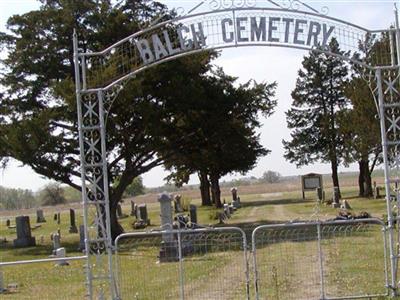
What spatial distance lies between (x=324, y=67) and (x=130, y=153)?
31.4 m

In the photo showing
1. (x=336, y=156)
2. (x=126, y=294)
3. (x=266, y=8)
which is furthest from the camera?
(x=336, y=156)

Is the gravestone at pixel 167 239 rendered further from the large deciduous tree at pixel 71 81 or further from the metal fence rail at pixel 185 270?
the large deciduous tree at pixel 71 81

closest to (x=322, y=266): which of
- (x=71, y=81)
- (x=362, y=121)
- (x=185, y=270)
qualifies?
(x=185, y=270)

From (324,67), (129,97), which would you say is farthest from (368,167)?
(129,97)

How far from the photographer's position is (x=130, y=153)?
111 ft

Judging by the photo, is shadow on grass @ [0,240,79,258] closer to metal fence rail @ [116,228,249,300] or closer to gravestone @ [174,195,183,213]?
metal fence rail @ [116,228,249,300]

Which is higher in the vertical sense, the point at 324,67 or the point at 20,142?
the point at 324,67

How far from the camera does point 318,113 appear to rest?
60.8m

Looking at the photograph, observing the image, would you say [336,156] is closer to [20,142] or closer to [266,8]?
[20,142]

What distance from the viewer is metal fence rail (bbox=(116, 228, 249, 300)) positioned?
13.1 metres

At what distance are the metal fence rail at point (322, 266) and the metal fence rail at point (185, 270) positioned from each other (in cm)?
62

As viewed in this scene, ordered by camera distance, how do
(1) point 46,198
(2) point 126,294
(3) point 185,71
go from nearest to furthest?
(2) point 126,294 → (3) point 185,71 → (1) point 46,198

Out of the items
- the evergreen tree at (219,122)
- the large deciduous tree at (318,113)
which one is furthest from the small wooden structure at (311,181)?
the evergreen tree at (219,122)

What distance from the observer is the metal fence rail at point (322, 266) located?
486 inches
